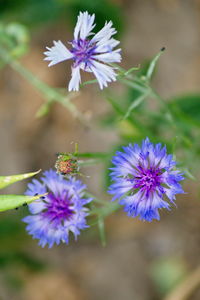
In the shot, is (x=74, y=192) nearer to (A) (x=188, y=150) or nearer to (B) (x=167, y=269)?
(A) (x=188, y=150)

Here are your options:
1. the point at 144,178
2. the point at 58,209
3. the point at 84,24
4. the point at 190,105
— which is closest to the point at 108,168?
the point at 144,178

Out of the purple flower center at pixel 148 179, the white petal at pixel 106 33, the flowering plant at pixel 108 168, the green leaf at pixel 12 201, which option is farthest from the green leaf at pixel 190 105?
the green leaf at pixel 12 201

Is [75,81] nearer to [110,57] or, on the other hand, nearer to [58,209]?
[110,57]

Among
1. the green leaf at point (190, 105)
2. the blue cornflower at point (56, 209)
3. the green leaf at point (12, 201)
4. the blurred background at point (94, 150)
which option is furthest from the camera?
the blurred background at point (94, 150)

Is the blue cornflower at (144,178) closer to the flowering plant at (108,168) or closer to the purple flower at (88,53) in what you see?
the flowering plant at (108,168)

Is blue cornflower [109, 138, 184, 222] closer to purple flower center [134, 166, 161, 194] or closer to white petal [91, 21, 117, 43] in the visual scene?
purple flower center [134, 166, 161, 194]

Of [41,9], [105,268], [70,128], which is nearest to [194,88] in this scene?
[70,128]

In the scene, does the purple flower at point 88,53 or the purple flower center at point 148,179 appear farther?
the purple flower center at point 148,179
